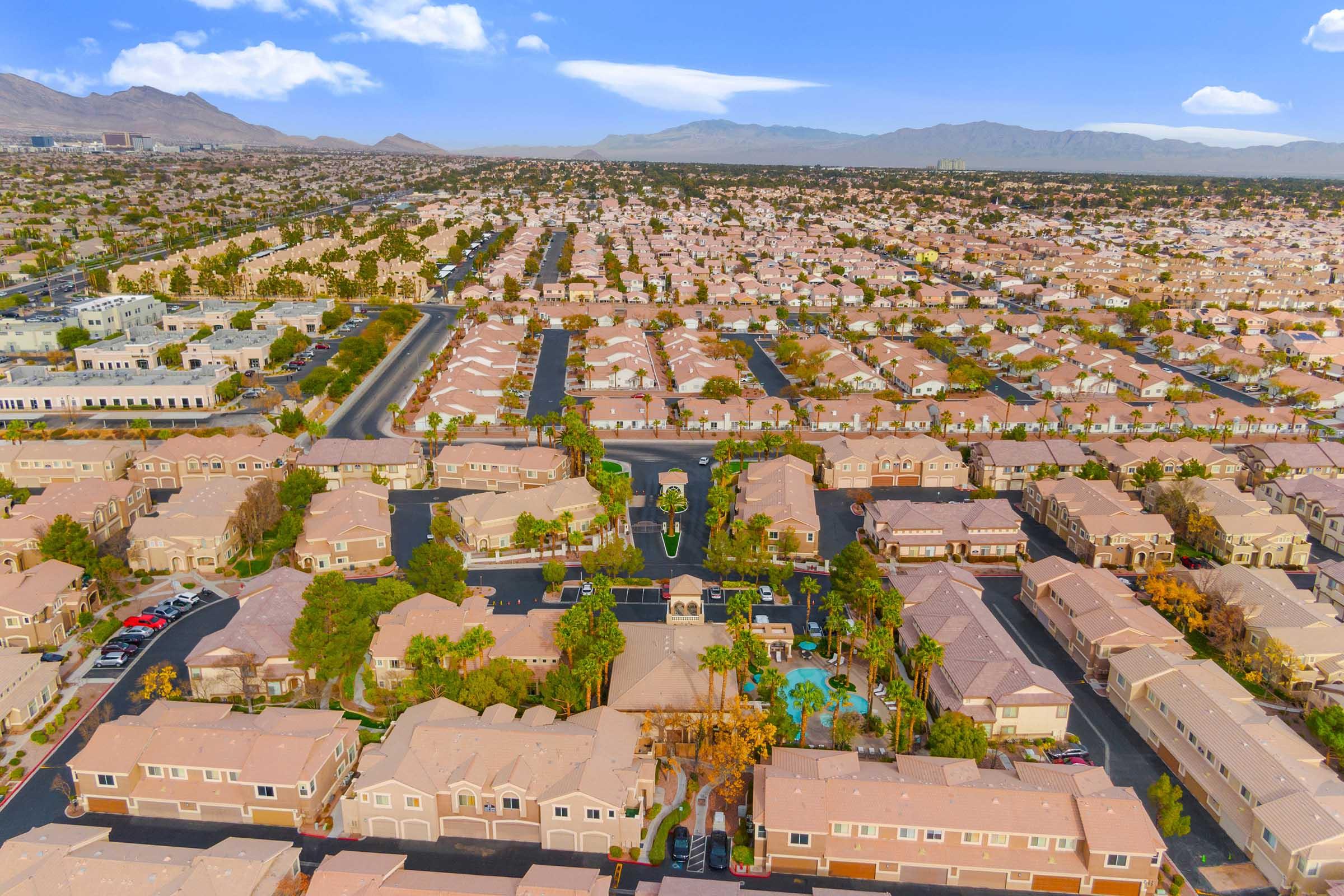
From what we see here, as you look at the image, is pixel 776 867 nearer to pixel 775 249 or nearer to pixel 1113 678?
pixel 1113 678

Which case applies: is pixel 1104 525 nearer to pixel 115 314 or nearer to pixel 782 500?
pixel 782 500

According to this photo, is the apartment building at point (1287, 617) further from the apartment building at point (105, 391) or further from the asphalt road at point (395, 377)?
the apartment building at point (105, 391)

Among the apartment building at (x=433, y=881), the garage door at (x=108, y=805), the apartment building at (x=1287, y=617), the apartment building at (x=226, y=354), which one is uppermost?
the apartment building at (x=226, y=354)

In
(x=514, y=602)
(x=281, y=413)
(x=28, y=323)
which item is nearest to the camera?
(x=514, y=602)

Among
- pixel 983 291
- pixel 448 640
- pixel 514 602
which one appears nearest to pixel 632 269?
pixel 983 291

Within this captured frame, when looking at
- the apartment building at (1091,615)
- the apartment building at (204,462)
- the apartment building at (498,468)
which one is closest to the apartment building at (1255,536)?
the apartment building at (1091,615)

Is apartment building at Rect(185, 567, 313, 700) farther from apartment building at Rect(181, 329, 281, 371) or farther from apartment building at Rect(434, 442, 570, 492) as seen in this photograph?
apartment building at Rect(181, 329, 281, 371)
